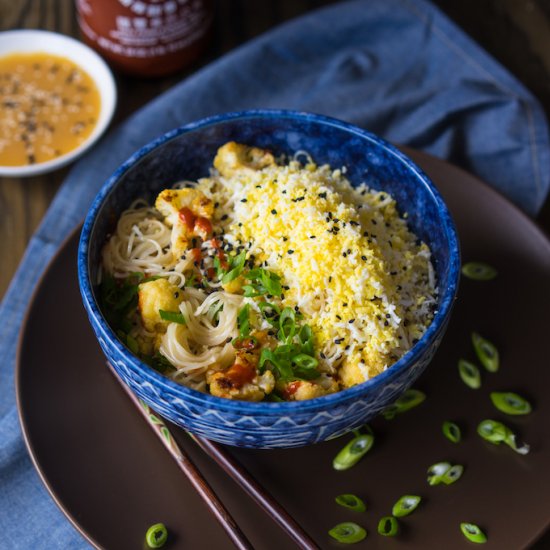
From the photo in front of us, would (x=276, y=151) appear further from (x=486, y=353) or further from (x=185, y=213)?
(x=486, y=353)

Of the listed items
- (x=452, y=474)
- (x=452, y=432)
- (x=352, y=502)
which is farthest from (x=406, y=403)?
(x=352, y=502)

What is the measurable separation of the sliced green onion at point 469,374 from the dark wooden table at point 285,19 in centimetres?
185

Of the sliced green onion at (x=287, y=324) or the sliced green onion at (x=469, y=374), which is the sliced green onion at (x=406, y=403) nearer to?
the sliced green onion at (x=469, y=374)

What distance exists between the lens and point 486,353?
9.61 ft

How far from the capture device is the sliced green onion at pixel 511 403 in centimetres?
278

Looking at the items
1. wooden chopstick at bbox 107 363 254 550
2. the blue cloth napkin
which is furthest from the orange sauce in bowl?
wooden chopstick at bbox 107 363 254 550

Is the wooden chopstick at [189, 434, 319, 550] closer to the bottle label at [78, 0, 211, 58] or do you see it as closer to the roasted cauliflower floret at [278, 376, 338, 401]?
the roasted cauliflower floret at [278, 376, 338, 401]

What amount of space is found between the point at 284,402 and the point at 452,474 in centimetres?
78

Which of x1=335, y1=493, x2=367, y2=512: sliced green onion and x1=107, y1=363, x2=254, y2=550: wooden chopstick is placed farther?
x1=335, y1=493, x2=367, y2=512: sliced green onion

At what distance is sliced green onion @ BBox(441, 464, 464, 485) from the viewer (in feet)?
8.55

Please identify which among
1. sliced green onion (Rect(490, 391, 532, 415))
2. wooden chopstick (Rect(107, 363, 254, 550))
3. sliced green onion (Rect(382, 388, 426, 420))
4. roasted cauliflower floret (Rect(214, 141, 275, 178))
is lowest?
wooden chopstick (Rect(107, 363, 254, 550))

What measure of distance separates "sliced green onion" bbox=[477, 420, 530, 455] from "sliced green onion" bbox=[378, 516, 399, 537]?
47 centimetres

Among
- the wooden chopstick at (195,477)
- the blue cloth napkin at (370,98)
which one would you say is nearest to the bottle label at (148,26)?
the blue cloth napkin at (370,98)

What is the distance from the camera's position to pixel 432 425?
2.77 meters
